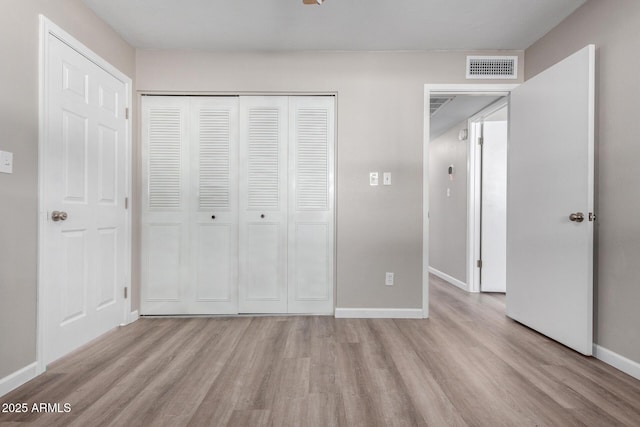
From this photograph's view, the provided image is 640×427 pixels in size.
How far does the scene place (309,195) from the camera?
121 inches

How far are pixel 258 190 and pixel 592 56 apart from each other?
2.76m

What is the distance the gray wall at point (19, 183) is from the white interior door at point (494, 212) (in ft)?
14.6

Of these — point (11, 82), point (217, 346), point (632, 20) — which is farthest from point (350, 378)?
point (632, 20)

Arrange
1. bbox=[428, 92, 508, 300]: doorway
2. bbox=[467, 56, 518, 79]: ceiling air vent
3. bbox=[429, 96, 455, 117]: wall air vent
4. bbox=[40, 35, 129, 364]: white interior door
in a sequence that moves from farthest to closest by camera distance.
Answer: bbox=[428, 92, 508, 300]: doorway
bbox=[429, 96, 455, 117]: wall air vent
bbox=[467, 56, 518, 79]: ceiling air vent
bbox=[40, 35, 129, 364]: white interior door

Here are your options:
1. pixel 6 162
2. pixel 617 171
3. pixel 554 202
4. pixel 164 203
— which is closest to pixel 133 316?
pixel 164 203

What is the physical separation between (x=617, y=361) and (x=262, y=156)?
121 inches

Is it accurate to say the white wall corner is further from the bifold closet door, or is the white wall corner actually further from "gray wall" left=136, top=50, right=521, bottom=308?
"gray wall" left=136, top=50, right=521, bottom=308

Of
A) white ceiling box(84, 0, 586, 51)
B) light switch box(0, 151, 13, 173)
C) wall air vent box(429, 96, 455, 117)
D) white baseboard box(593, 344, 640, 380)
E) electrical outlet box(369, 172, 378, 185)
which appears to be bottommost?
white baseboard box(593, 344, 640, 380)

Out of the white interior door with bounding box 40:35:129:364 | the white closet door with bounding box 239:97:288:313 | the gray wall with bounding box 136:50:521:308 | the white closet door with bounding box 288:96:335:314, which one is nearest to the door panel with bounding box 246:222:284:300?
the white closet door with bounding box 239:97:288:313

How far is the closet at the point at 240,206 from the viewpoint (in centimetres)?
304

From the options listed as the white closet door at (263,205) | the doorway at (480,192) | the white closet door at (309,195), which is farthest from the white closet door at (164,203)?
the doorway at (480,192)

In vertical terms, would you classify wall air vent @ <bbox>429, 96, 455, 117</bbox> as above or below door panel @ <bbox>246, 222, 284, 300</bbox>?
above

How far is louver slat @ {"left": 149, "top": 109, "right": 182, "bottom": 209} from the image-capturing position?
3.03m

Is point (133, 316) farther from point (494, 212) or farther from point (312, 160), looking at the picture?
point (494, 212)
